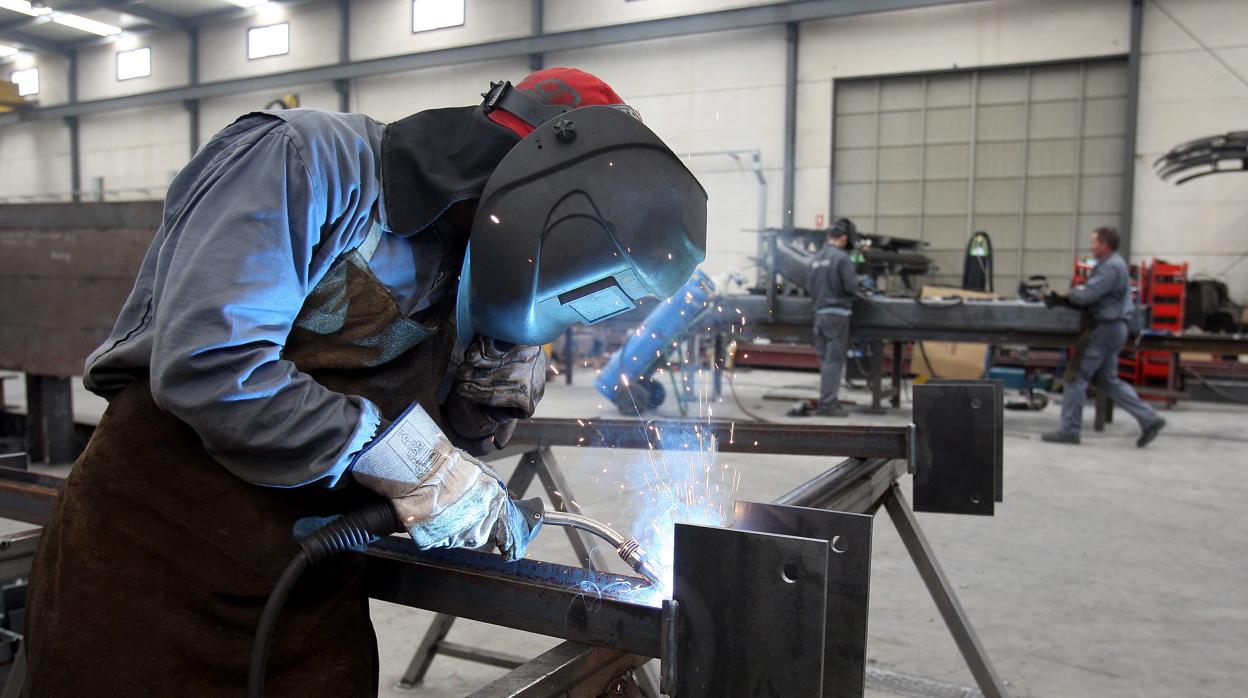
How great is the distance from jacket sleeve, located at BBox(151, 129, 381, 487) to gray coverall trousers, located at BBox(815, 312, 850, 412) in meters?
5.83

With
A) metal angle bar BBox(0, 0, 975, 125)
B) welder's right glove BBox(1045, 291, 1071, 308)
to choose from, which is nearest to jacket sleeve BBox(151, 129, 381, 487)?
welder's right glove BBox(1045, 291, 1071, 308)

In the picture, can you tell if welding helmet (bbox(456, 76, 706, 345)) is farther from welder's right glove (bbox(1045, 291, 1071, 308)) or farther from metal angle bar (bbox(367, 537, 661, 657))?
welder's right glove (bbox(1045, 291, 1071, 308))

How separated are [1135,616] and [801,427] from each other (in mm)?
1634

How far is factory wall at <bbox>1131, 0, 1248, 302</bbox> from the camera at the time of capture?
9.07 metres

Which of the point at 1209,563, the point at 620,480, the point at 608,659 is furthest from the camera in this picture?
the point at 620,480

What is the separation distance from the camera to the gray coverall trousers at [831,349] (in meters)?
A: 6.41

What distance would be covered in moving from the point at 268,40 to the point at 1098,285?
1366 centimetres

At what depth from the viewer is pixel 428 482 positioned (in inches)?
36.9

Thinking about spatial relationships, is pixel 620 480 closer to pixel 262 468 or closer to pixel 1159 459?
pixel 1159 459

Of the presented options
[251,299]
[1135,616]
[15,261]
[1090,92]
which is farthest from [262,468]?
[1090,92]

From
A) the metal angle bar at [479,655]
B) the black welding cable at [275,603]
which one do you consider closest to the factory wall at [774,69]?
the metal angle bar at [479,655]

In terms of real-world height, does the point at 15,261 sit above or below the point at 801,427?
above

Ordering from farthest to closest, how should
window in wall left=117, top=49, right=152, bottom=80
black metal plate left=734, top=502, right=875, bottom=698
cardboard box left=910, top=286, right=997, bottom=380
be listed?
window in wall left=117, top=49, right=152, bottom=80
cardboard box left=910, top=286, right=997, bottom=380
black metal plate left=734, top=502, right=875, bottom=698

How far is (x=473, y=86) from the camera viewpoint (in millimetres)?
12586
